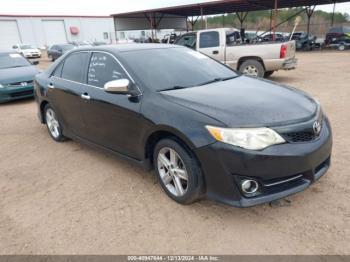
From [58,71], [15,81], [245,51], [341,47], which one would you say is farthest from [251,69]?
[341,47]

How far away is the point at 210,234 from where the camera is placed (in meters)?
2.75

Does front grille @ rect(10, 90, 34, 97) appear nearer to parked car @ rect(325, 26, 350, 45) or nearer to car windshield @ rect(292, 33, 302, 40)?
parked car @ rect(325, 26, 350, 45)

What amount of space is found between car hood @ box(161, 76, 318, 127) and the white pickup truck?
6.22 metres

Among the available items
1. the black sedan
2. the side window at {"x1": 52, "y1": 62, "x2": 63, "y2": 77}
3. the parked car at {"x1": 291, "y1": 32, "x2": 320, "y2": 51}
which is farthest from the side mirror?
the parked car at {"x1": 291, "y1": 32, "x2": 320, "y2": 51}

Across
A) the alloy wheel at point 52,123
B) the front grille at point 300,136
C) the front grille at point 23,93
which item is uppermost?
the front grille at point 300,136

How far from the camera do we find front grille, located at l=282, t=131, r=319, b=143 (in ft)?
8.76

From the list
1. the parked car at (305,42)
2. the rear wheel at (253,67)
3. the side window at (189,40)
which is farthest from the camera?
the parked car at (305,42)

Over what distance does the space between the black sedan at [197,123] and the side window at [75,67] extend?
23mm

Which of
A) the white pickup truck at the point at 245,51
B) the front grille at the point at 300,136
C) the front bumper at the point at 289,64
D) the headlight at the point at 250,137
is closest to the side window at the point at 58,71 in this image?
the headlight at the point at 250,137

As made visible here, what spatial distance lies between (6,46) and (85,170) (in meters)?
44.6

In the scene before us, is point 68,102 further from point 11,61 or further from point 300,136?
point 11,61

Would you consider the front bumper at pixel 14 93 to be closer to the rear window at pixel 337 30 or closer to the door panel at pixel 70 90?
the door panel at pixel 70 90

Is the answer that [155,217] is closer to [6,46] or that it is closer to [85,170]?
[85,170]

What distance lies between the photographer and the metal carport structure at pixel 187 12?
75.6 ft
